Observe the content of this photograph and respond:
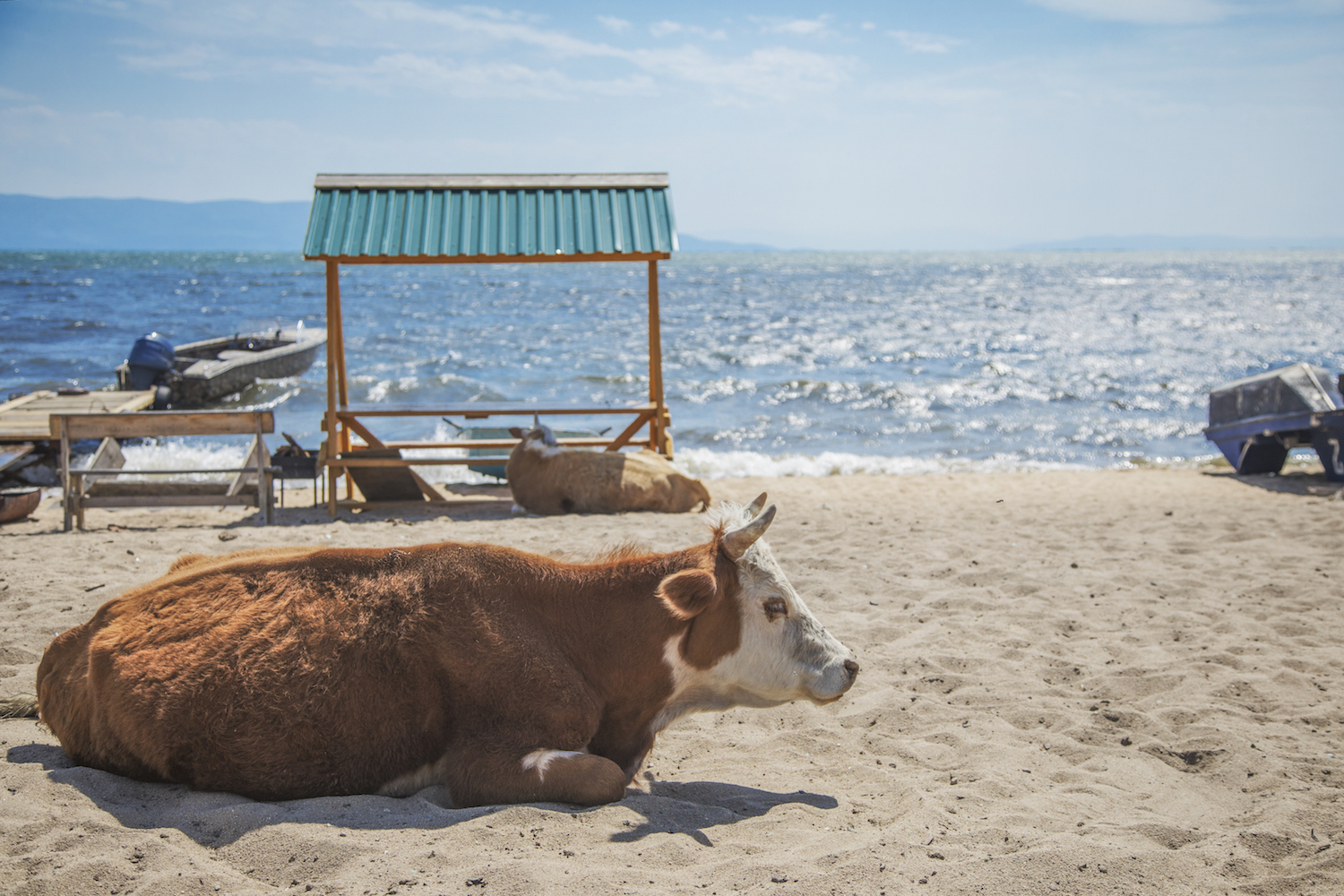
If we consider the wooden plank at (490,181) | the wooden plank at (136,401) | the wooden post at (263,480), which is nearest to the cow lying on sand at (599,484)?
the wooden post at (263,480)

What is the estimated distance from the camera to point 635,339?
3516 centimetres

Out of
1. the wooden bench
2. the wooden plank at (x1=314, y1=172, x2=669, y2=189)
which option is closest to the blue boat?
the wooden plank at (x1=314, y1=172, x2=669, y2=189)

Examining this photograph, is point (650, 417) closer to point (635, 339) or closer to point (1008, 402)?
point (1008, 402)

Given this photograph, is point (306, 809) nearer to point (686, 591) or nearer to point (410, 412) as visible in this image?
point (686, 591)

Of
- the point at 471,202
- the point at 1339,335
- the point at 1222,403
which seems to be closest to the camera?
the point at 471,202

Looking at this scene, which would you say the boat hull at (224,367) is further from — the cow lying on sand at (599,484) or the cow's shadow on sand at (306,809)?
the cow's shadow on sand at (306,809)

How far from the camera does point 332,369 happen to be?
35.9 feet

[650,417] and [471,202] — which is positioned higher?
[471,202]

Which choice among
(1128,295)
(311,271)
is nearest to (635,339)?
(1128,295)

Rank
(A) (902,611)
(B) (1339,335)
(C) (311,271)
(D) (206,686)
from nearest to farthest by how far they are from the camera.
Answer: (D) (206,686)
(A) (902,611)
(B) (1339,335)
(C) (311,271)

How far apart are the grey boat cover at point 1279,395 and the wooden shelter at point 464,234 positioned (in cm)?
905

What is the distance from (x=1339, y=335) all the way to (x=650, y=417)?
40.5 m

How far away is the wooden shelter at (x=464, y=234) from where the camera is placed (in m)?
10.8

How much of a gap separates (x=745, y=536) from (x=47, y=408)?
16528mm
